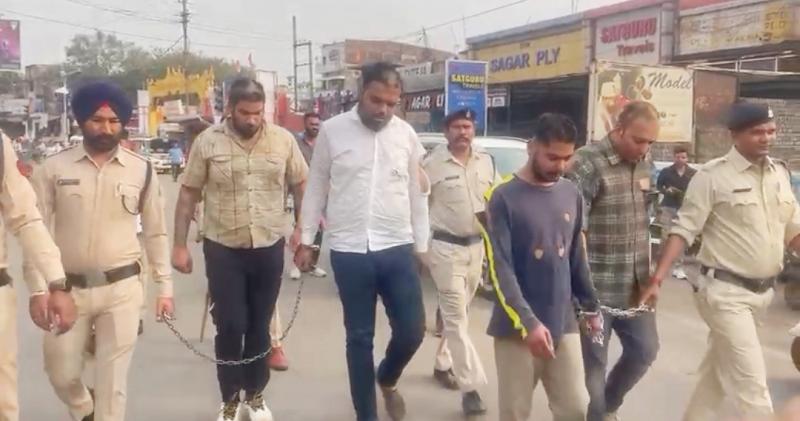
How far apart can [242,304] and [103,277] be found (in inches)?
38.8

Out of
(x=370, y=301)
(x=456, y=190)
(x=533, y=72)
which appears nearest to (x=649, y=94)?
(x=456, y=190)

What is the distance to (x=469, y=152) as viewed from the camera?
674 cm

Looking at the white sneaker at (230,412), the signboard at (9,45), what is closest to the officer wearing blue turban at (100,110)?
the white sneaker at (230,412)

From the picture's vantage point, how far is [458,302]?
240 inches

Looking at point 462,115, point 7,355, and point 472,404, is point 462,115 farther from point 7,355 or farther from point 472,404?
point 7,355

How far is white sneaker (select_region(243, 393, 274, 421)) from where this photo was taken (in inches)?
220

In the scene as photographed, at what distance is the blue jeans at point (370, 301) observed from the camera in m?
5.10

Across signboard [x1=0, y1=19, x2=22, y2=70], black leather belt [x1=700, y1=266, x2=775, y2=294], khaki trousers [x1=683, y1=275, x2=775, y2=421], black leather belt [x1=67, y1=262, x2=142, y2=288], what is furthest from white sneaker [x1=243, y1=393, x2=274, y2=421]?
signboard [x1=0, y1=19, x2=22, y2=70]

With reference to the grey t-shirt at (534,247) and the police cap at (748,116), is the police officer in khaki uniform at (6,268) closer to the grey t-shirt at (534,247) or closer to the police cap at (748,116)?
the grey t-shirt at (534,247)

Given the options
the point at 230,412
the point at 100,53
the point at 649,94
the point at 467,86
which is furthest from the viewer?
the point at 100,53

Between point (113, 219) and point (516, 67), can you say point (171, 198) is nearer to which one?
point (516, 67)

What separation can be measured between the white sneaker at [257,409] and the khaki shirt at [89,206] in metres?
1.32

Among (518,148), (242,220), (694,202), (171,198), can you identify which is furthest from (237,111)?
(171,198)

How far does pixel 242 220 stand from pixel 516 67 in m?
27.7
